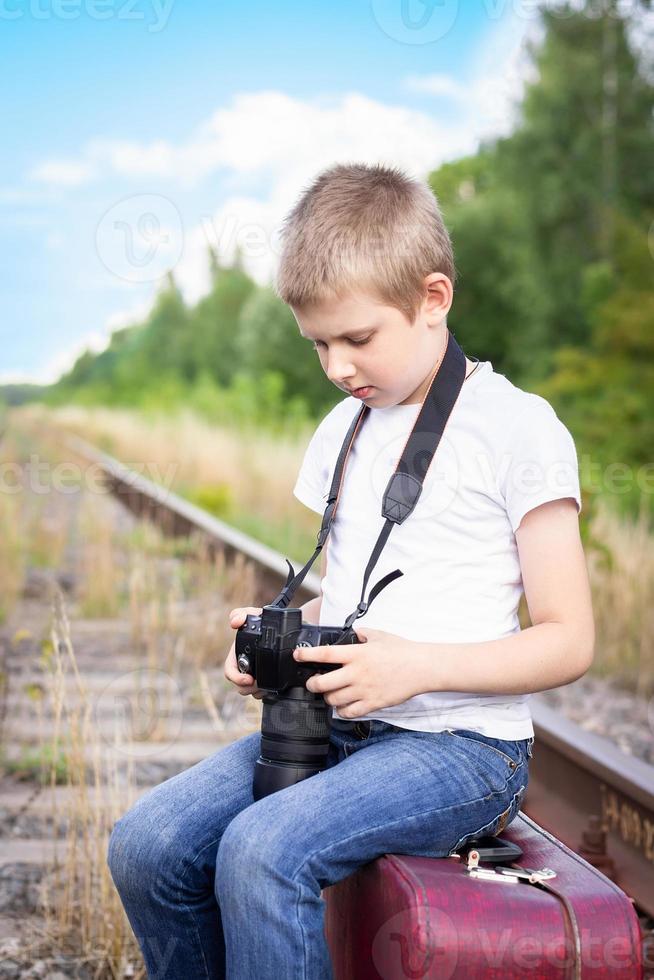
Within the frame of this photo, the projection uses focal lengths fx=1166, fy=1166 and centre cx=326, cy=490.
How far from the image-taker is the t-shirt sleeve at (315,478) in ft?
7.93

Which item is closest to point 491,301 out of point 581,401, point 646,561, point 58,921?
point 581,401

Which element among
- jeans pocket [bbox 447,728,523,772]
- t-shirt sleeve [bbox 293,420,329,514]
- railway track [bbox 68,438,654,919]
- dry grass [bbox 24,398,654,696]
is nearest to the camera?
jeans pocket [bbox 447,728,523,772]

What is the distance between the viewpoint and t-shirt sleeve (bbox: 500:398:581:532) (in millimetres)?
1929

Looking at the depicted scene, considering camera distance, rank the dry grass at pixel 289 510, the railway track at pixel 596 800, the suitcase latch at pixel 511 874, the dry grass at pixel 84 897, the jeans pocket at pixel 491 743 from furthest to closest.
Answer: the dry grass at pixel 289 510
the railway track at pixel 596 800
the dry grass at pixel 84 897
the jeans pocket at pixel 491 743
the suitcase latch at pixel 511 874

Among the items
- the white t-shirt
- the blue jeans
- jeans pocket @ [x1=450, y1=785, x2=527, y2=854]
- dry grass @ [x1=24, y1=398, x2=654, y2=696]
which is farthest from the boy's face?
dry grass @ [x1=24, y1=398, x2=654, y2=696]

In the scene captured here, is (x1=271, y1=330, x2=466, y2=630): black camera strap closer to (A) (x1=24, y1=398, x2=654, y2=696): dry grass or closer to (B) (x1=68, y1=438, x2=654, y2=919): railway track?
(B) (x1=68, y1=438, x2=654, y2=919): railway track

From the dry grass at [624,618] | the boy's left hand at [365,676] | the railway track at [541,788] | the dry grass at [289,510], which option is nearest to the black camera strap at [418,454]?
the boy's left hand at [365,676]

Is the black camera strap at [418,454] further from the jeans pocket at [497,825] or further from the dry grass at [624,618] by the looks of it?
the dry grass at [624,618]

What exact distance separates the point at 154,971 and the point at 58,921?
0.88 m

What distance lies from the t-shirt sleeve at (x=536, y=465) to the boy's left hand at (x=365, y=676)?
320mm

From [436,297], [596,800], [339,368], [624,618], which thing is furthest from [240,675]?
[624,618]

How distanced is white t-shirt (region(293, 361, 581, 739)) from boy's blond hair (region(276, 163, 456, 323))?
0.24 m

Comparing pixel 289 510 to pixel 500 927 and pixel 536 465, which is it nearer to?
pixel 536 465

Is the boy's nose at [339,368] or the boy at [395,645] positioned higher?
the boy's nose at [339,368]
